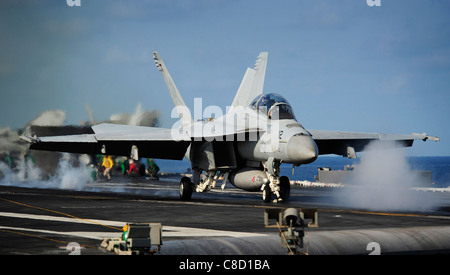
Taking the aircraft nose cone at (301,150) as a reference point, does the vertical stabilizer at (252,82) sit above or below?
above

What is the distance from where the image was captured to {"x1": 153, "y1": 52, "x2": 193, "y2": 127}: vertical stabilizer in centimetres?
3045

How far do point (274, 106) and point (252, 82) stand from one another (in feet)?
27.8

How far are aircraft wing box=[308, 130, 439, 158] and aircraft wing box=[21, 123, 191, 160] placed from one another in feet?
20.3

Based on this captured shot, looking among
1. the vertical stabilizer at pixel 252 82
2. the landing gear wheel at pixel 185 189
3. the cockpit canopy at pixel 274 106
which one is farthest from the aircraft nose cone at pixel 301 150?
the vertical stabilizer at pixel 252 82

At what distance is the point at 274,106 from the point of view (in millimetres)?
23812

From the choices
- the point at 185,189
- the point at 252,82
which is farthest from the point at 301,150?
the point at 252,82

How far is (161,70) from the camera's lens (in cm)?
3228

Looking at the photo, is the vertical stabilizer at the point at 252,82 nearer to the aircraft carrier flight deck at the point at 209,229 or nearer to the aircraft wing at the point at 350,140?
the aircraft wing at the point at 350,140

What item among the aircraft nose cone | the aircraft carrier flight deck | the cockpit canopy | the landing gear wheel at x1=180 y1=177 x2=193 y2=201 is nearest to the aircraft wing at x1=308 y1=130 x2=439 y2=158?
the cockpit canopy

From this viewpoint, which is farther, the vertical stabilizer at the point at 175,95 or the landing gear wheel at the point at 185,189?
the vertical stabilizer at the point at 175,95

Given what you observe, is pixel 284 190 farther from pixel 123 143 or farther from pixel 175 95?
pixel 175 95

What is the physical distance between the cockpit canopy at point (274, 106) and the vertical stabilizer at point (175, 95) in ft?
21.0

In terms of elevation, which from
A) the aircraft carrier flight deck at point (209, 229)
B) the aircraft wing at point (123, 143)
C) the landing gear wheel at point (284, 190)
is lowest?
the aircraft carrier flight deck at point (209, 229)

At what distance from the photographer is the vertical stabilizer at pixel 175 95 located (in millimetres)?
30450
